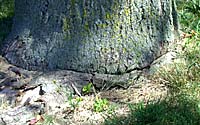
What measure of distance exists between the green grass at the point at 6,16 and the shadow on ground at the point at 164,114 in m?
1.94

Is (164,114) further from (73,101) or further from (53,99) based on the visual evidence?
(53,99)

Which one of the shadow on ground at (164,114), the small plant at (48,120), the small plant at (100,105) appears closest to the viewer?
the shadow on ground at (164,114)

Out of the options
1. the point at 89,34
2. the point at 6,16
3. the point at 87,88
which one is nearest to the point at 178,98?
the point at 87,88

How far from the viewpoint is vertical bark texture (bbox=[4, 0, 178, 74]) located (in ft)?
13.2

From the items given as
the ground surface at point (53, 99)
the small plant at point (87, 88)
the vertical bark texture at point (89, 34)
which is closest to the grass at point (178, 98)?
the ground surface at point (53, 99)

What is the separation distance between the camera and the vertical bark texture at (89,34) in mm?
4020

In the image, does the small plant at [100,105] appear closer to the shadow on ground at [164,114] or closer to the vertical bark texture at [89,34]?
the shadow on ground at [164,114]

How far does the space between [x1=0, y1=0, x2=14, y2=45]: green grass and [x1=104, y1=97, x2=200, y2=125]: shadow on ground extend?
1939 mm

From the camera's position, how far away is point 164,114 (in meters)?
3.51

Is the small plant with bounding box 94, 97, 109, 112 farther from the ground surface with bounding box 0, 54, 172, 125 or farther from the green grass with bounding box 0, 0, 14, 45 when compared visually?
the green grass with bounding box 0, 0, 14, 45

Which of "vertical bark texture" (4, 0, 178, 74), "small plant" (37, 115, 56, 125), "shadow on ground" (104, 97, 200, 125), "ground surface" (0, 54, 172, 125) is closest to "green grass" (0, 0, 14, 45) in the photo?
"vertical bark texture" (4, 0, 178, 74)

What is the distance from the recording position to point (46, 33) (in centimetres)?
413

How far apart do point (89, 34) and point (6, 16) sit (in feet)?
5.71

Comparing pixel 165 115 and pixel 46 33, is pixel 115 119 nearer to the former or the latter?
pixel 165 115
